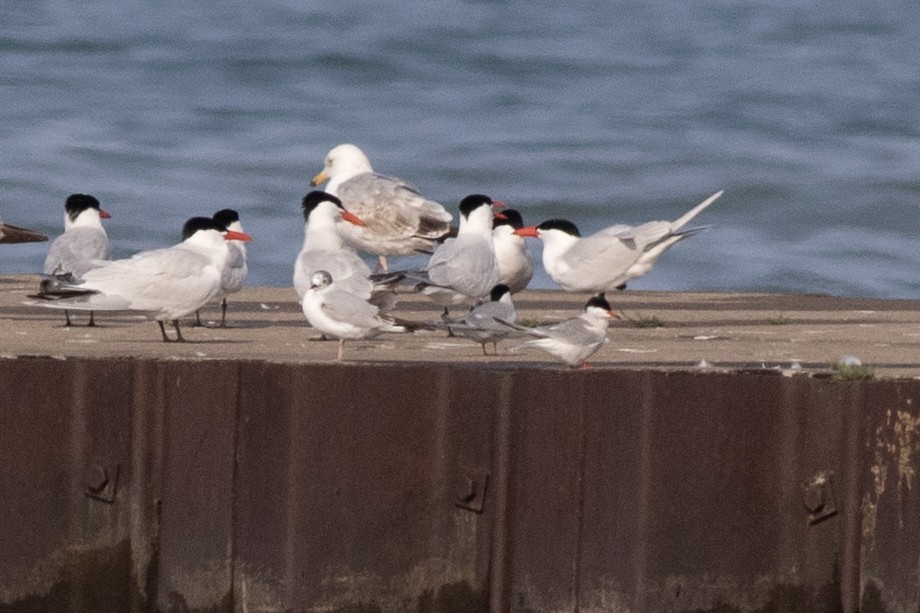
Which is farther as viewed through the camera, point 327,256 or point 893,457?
point 327,256

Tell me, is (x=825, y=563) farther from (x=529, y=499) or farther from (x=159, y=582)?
(x=159, y=582)

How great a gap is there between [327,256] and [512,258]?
207cm

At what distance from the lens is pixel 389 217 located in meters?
14.5

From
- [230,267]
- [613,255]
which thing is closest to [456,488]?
[230,267]

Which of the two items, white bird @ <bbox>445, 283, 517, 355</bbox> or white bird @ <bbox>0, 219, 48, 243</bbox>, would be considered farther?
white bird @ <bbox>0, 219, 48, 243</bbox>

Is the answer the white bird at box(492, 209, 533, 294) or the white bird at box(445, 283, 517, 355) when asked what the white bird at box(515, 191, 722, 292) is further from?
the white bird at box(445, 283, 517, 355)

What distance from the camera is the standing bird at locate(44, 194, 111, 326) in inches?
442

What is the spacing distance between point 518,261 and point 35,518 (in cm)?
507

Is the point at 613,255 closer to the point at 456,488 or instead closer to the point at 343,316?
the point at 343,316

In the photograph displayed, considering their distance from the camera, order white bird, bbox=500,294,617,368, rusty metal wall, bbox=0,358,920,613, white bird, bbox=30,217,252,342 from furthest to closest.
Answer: white bird, bbox=30,217,252,342
white bird, bbox=500,294,617,368
rusty metal wall, bbox=0,358,920,613

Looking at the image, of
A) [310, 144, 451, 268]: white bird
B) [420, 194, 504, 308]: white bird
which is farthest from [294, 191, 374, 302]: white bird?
[310, 144, 451, 268]: white bird

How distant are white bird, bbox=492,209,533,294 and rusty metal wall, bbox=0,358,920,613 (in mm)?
4171

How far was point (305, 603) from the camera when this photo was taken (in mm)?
8219

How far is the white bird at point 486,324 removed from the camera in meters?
9.58
